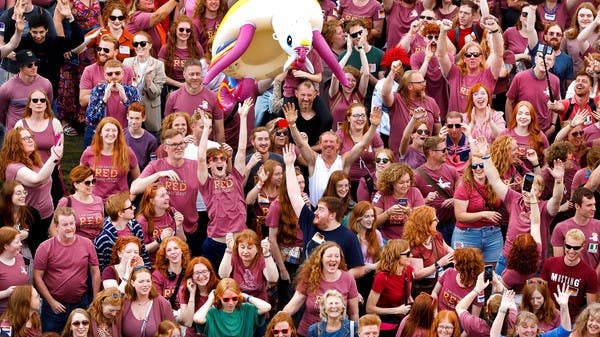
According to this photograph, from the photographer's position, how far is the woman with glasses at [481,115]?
16.2 m

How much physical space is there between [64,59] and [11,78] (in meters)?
1.02

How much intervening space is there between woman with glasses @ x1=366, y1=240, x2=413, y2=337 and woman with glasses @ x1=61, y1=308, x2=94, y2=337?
8.02 ft

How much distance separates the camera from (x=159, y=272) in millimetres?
13836

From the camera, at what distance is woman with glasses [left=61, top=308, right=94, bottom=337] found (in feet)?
42.6

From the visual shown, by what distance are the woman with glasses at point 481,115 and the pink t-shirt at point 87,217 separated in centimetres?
397

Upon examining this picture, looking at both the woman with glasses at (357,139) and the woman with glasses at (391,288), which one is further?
the woman with glasses at (357,139)

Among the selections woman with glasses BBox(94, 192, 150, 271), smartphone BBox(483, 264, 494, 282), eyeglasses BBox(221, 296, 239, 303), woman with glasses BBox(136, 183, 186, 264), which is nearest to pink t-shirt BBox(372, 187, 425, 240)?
smartphone BBox(483, 264, 494, 282)

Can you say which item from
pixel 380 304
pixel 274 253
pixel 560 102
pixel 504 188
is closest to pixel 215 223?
pixel 274 253

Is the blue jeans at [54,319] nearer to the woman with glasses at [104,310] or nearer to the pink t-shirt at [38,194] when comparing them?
the woman with glasses at [104,310]

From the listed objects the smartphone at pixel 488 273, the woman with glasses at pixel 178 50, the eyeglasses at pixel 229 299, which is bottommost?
the smartphone at pixel 488 273

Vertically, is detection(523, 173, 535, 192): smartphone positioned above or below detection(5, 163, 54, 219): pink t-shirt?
below

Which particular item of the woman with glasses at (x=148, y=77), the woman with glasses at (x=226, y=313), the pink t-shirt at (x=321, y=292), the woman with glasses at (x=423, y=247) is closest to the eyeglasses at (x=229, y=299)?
the woman with glasses at (x=226, y=313)

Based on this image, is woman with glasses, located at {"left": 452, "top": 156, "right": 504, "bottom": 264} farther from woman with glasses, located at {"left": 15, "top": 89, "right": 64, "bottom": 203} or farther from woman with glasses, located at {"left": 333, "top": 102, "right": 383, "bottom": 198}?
woman with glasses, located at {"left": 15, "top": 89, "right": 64, "bottom": 203}

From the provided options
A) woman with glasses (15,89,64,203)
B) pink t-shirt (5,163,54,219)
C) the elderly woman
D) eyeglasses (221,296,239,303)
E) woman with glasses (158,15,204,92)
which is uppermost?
woman with glasses (158,15,204,92)
